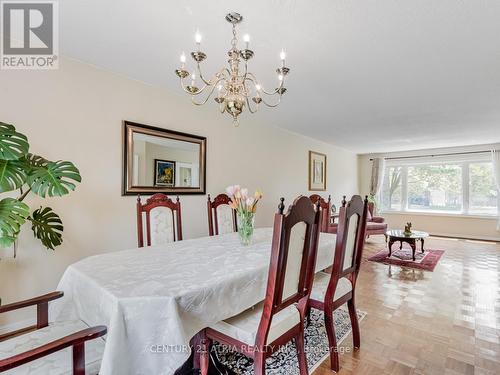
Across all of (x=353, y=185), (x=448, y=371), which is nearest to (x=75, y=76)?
(x=448, y=371)

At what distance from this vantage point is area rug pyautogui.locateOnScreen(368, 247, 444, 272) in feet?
13.6

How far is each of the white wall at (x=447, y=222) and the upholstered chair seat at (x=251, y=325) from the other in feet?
23.2

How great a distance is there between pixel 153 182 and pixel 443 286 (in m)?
3.74

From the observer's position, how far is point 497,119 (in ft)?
13.4

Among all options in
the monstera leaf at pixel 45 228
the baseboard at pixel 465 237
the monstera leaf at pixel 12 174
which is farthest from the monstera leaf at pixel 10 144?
the baseboard at pixel 465 237

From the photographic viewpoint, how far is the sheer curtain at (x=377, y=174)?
7.70 m

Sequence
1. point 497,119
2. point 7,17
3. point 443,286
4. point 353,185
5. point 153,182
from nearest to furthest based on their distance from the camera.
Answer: point 7,17
point 153,182
point 443,286
point 497,119
point 353,185

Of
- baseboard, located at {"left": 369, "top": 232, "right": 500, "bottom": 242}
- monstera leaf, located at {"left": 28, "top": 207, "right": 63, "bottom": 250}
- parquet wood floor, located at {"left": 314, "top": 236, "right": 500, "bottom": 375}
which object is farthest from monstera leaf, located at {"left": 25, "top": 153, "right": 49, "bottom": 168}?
baseboard, located at {"left": 369, "top": 232, "right": 500, "bottom": 242}

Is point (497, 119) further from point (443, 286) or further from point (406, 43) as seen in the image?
point (406, 43)

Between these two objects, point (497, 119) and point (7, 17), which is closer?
point (7, 17)

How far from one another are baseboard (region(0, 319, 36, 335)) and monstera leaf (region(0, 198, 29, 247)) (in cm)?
109

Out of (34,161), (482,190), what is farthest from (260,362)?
(482,190)

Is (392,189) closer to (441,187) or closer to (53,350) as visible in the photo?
(441,187)

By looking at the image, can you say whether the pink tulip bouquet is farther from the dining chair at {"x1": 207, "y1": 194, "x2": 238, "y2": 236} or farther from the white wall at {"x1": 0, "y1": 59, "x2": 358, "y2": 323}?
the white wall at {"x1": 0, "y1": 59, "x2": 358, "y2": 323}
